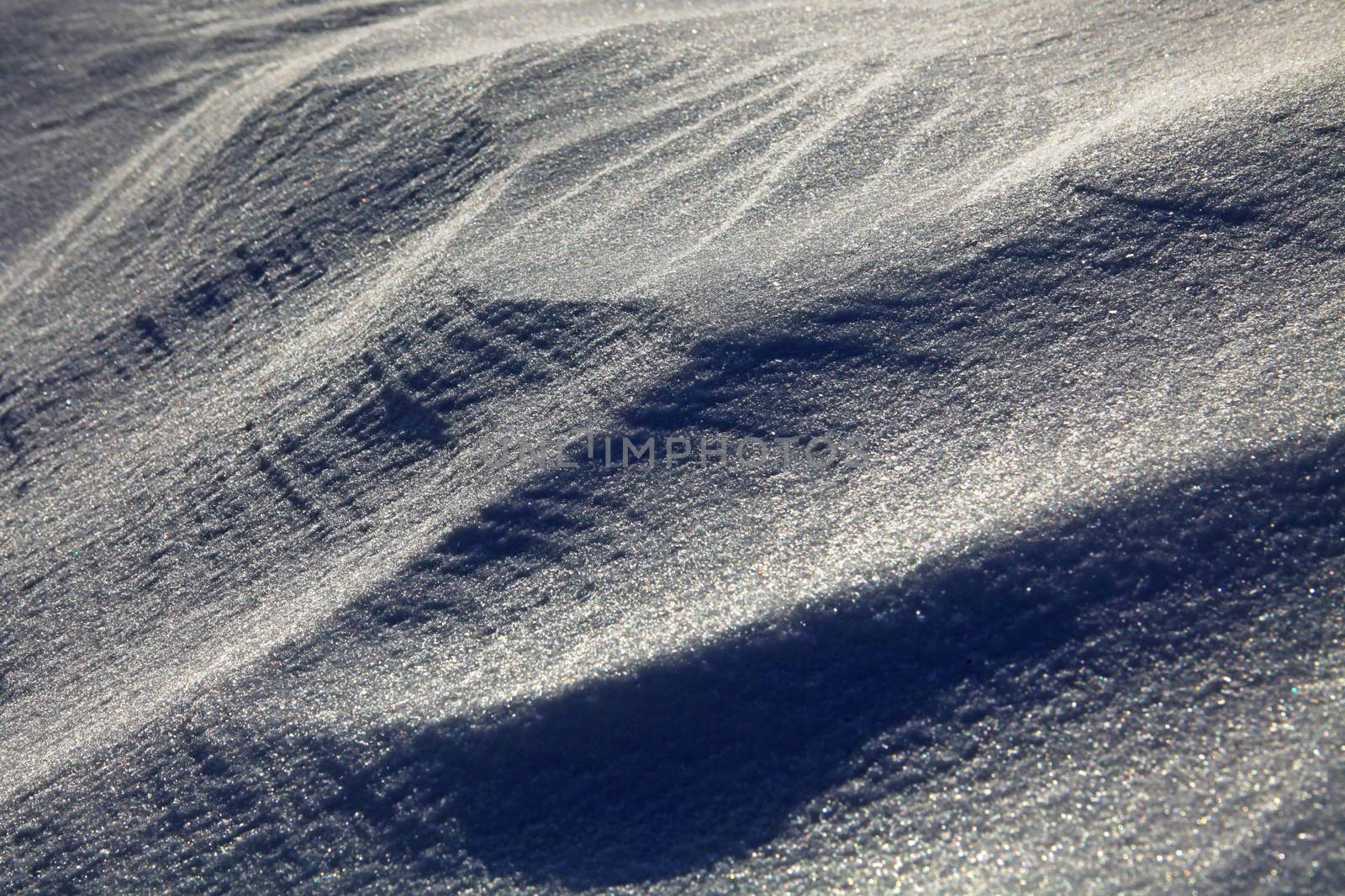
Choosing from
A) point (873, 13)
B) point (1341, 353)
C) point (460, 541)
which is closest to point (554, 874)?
point (460, 541)

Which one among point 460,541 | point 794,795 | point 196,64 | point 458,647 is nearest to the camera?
point 794,795

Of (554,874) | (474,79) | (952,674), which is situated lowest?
(554,874)

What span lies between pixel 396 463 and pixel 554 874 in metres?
0.74

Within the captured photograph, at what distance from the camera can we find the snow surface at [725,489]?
1.13 m

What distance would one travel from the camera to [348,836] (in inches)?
48.4

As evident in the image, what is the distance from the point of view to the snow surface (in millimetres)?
1130

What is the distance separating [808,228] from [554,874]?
111 centimetres

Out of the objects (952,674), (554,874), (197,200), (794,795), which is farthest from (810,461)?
(197,200)

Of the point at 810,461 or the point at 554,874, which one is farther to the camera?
the point at 810,461

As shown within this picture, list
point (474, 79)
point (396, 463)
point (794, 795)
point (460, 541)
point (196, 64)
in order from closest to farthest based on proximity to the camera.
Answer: point (794, 795)
point (460, 541)
point (396, 463)
point (474, 79)
point (196, 64)

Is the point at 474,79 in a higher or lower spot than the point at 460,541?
higher

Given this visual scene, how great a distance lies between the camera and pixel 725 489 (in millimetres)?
1426

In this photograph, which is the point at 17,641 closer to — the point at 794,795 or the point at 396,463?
the point at 396,463

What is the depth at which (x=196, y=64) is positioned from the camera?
305 centimetres
